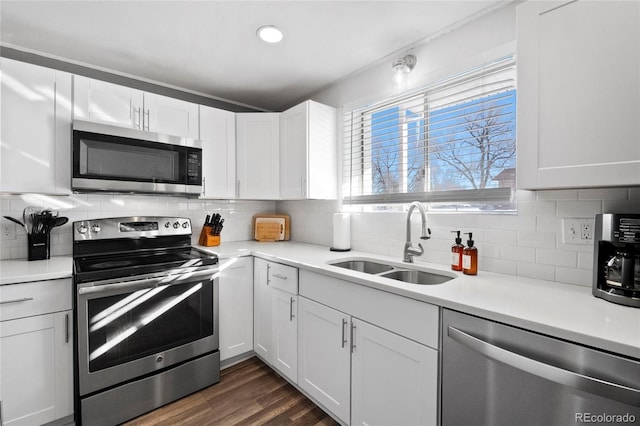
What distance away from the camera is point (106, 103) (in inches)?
81.0

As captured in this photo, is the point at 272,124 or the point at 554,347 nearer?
the point at 554,347

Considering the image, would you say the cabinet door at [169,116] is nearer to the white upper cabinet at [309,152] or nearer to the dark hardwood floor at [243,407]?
the white upper cabinet at [309,152]

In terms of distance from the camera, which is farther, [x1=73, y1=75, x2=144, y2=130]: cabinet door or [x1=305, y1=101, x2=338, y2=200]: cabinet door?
[x1=305, y1=101, x2=338, y2=200]: cabinet door

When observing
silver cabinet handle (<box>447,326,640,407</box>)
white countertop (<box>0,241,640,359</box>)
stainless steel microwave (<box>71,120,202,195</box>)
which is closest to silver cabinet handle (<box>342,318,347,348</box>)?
white countertop (<box>0,241,640,359</box>)

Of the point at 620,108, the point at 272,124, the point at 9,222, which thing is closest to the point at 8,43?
the point at 9,222

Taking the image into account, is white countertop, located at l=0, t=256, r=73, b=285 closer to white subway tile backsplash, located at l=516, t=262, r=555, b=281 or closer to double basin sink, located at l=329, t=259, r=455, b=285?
double basin sink, located at l=329, t=259, r=455, b=285

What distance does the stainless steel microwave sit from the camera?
192cm

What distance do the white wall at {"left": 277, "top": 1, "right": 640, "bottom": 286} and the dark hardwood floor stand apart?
1.15 meters

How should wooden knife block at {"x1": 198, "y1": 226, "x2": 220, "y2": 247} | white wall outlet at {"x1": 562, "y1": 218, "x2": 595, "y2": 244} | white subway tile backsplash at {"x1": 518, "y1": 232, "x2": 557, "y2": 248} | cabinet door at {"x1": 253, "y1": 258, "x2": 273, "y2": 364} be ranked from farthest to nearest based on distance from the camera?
wooden knife block at {"x1": 198, "y1": 226, "x2": 220, "y2": 247} → cabinet door at {"x1": 253, "y1": 258, "x2": 273, "y2": 364} → white subway tile backsplash at {"x1": 518, "y1": 232, "x2": 557, "y2": 248} → white wall outlet at {"x1": 562, "y1": 218, "x2": 595, "y2": 244}

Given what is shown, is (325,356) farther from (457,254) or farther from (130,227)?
(130,227)

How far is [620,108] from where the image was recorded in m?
1.02

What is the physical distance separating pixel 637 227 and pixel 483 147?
820 mm

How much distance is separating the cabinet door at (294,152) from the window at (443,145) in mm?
386

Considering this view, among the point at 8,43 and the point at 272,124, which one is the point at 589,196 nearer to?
the point at 272,124
